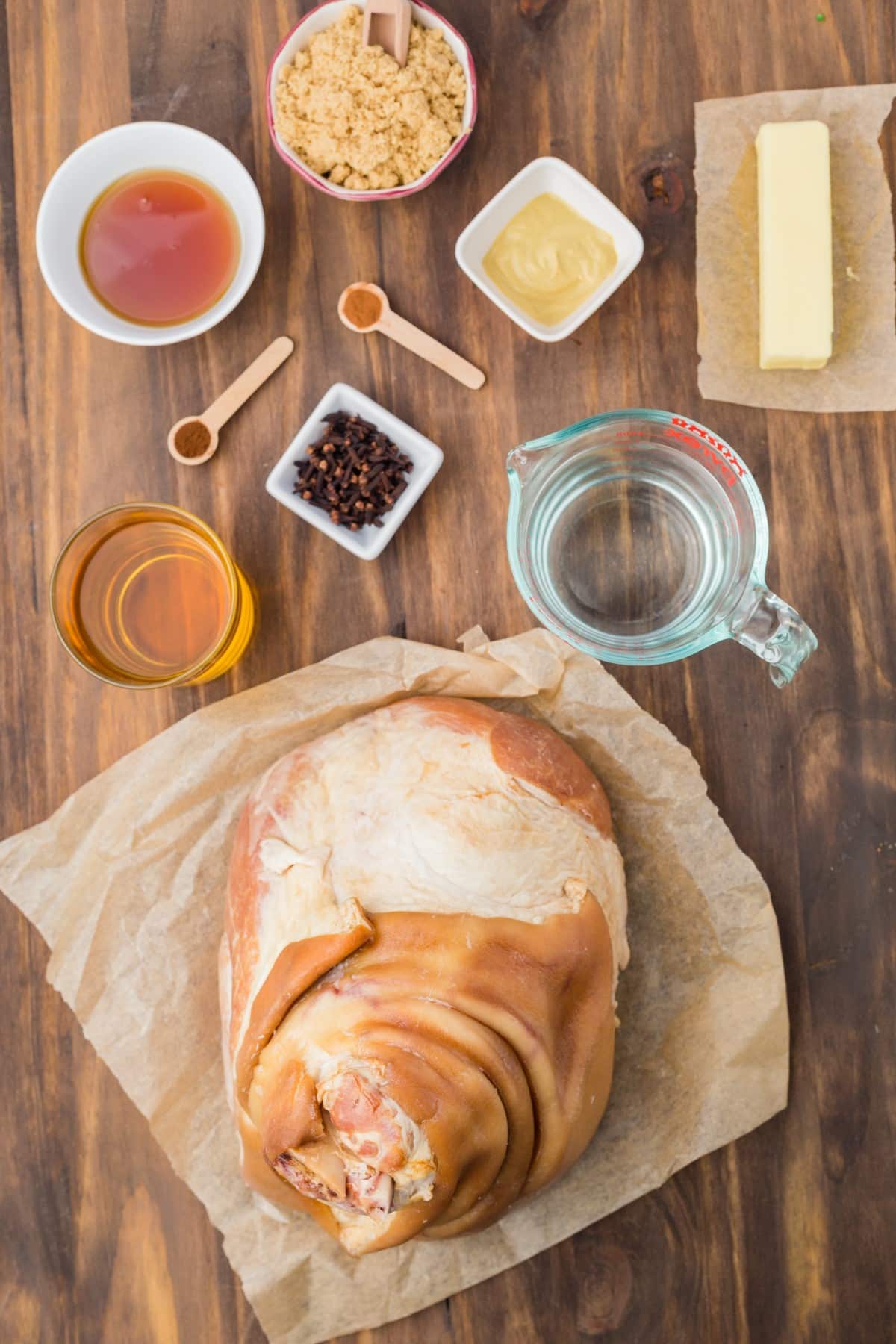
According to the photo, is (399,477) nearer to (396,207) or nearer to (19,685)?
(396,207)

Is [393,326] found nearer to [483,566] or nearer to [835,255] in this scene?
[483,566]

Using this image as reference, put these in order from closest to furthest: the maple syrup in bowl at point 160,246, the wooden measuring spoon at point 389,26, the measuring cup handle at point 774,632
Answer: the measuring cup handle at point 774,632
the wooden measuring spoon at point 389,26
the maple syrup in bowl at point 160,246

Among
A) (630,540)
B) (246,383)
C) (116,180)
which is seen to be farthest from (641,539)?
(116,180)

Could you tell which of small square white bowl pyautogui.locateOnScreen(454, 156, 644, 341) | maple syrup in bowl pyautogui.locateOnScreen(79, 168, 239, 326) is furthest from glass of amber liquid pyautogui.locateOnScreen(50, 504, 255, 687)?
small square white bowl pyautogui.locateOnScreen(454, 156, 644, 341)

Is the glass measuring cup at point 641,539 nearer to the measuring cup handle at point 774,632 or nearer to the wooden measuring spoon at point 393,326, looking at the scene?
the measuring cup handle at point 774,632

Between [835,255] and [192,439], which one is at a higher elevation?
[835,255]

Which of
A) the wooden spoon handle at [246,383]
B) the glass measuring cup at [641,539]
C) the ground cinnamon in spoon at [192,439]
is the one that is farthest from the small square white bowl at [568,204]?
the ground cinnamon in spoon at [192,439]
